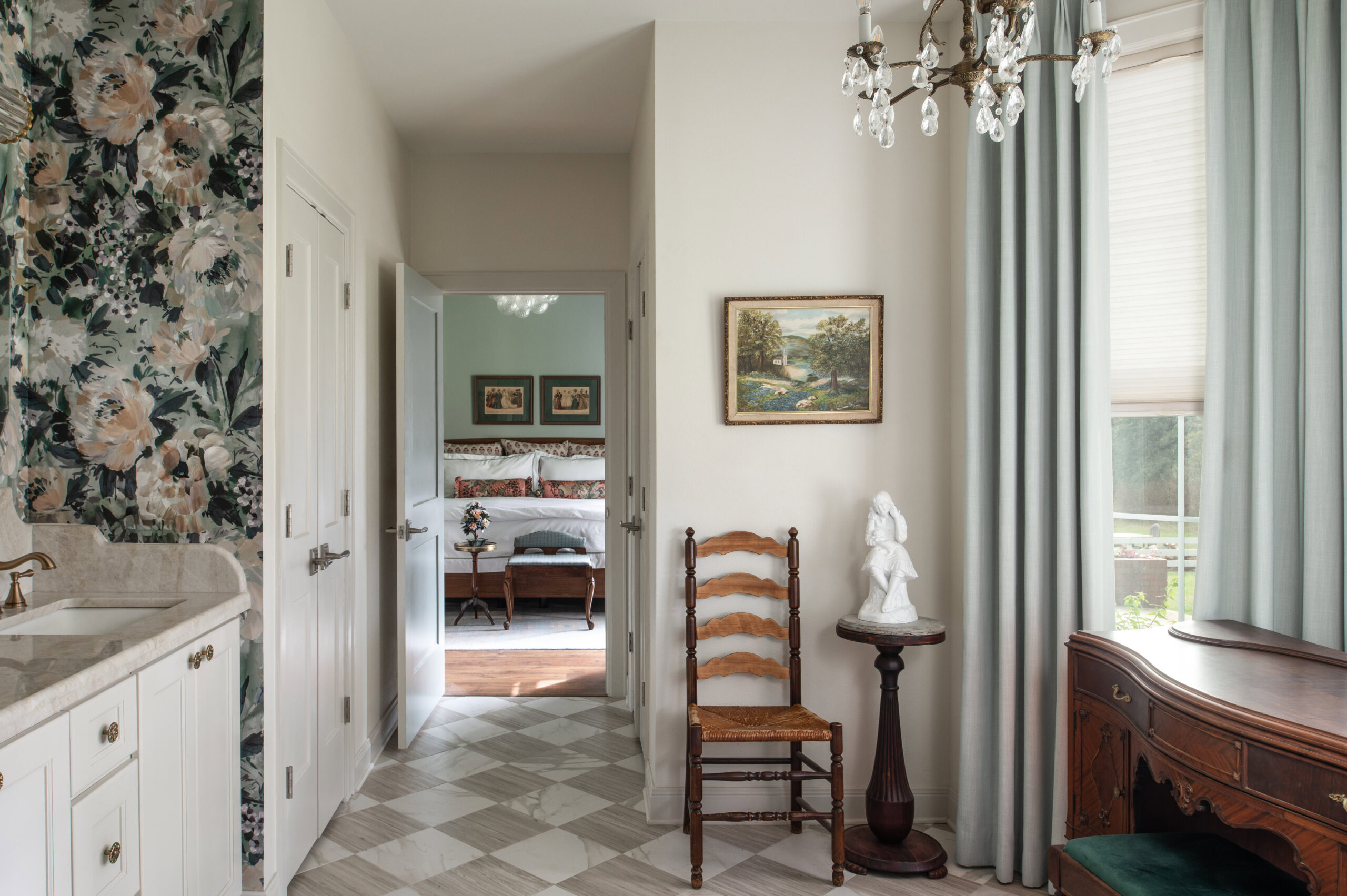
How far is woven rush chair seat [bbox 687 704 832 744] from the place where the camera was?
2.46m

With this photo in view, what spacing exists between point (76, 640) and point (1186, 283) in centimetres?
281

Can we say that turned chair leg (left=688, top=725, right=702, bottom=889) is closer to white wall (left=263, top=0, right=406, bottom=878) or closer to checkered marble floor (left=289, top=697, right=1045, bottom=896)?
checkered marble floor (left=289, top=697, right=1045, bottom=896)

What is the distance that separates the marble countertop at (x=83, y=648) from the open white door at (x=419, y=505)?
1385 mm

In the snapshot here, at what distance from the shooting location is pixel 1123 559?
2.46 metres

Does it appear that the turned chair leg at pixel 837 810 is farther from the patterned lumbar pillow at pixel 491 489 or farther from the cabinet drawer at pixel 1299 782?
the patterned lumbar pillow at pixel 491 489

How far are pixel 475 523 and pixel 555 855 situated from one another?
3284mm

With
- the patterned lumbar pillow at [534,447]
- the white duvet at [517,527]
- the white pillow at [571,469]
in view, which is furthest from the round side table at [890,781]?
the patterned lumbar pillow at [534,447]

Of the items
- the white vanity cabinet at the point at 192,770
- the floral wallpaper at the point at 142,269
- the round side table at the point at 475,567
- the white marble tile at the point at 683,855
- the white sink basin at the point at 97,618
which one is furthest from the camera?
the round side table at the point at 475,567

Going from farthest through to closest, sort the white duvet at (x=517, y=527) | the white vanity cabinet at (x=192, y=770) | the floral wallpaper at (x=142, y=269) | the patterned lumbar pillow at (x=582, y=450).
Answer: the patterned lumbar pillow at (x=582, y=450), the white duvet at (x=517, y=527), the floral wallpaper at (x=142, y=269), the white vanity cabinet at (x=192, y=770)

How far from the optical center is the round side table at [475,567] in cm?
564

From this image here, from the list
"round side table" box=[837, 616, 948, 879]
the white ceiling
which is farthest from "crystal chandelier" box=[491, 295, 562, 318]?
"round side table" box=[837, 616, 948, 879]

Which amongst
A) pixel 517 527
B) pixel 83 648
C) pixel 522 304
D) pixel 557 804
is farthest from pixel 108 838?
pixel 522 304

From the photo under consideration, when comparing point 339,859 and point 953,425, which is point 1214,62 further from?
point 339,859

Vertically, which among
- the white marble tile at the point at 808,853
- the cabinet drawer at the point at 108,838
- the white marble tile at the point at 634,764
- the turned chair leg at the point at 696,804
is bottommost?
the white marble tile at the point at 808,853
